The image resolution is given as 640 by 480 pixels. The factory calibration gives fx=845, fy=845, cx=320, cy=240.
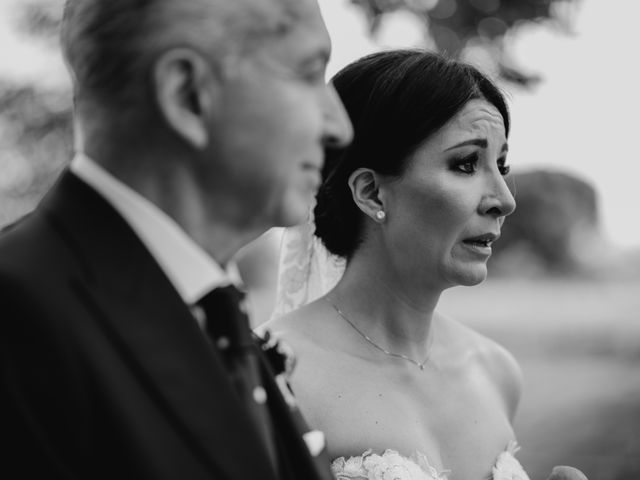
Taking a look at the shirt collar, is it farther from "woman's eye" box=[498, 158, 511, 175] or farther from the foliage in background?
the foliage in background

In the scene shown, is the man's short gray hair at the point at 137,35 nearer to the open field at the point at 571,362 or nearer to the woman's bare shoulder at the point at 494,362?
the woman's bare shoulder at the point at 494,362

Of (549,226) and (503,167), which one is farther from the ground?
(503,167)

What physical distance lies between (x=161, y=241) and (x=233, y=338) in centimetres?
23

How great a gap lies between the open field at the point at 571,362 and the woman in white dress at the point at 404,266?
18.1 ft

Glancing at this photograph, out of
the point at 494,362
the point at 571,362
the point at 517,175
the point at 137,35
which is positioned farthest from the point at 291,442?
the point at 517,175

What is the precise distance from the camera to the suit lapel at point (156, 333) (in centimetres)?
137

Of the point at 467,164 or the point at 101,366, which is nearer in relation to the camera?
the point at 101,366

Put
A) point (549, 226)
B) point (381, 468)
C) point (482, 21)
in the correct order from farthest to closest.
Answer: point (549, 226), point (482, 21), point (381, 468)

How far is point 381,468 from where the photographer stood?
269 cm

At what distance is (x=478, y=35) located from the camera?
47.1 ft

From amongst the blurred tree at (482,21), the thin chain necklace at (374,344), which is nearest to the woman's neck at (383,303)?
the thin chain necklace at (374,344)

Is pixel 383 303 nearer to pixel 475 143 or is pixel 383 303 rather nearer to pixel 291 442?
pixel 475 143

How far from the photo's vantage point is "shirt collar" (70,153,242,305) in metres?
1.49

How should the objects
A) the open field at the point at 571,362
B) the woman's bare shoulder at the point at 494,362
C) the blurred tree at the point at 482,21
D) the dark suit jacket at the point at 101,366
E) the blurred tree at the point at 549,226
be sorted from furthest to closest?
the blurred tree at the point at 549,226 → the blurred tree at the point at 482,21 → the open field at the point at 571,362 → the woman's bare shoulder at the point at 494,362 → the dark suit jacket at the point at 101,366
